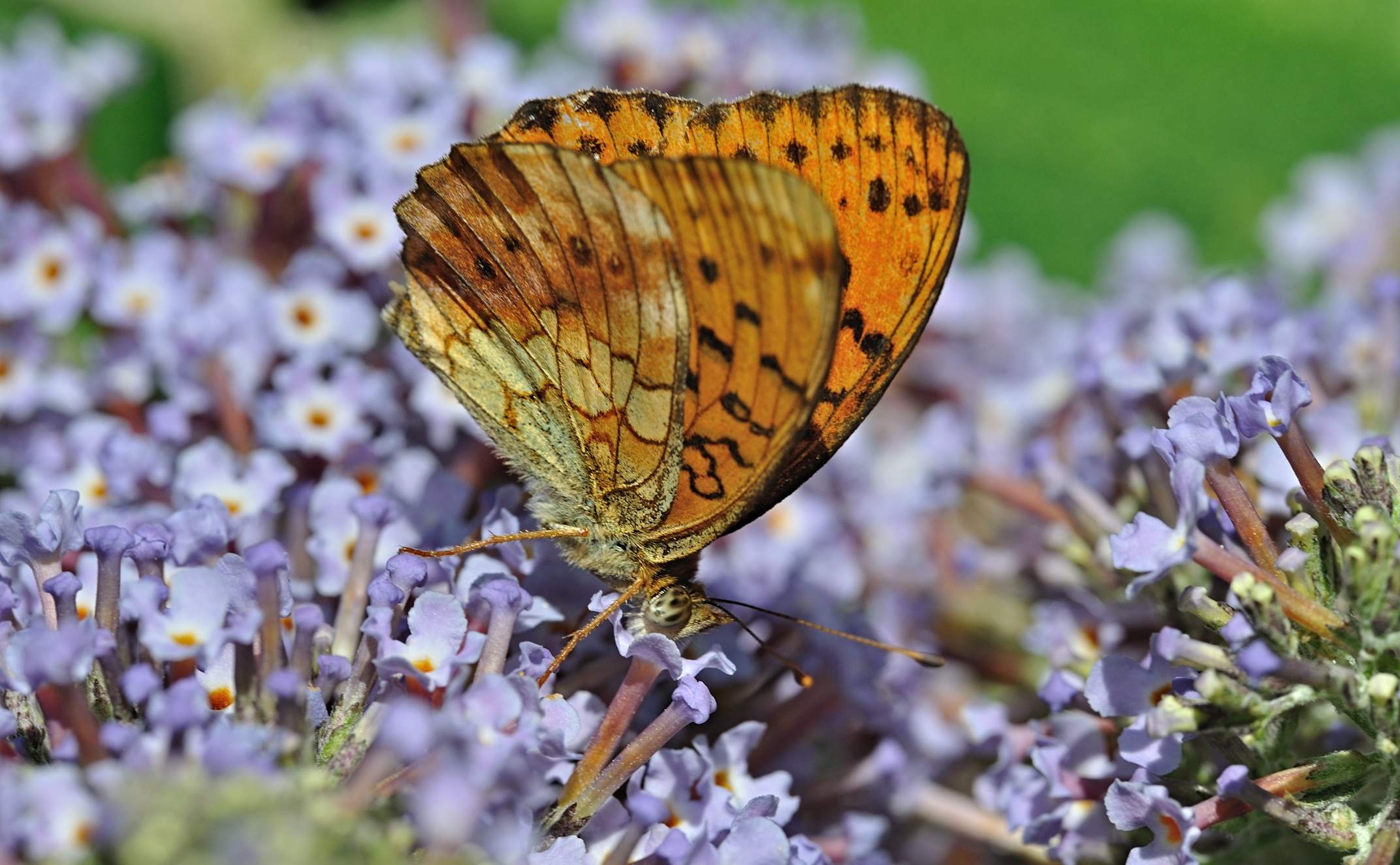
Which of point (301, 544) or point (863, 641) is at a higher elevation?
point (863, 641)

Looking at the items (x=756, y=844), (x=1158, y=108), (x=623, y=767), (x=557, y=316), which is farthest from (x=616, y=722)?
(x=1158, y=108)

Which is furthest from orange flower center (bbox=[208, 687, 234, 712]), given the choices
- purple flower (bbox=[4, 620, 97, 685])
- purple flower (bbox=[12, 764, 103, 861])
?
purple flower (bbox=[12, 764, 103, 861])

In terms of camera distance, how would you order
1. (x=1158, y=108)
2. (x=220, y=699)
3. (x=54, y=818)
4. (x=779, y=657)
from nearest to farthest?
(x=54, y=818), (x=220, y=699), (x=779, y=657), (x=1158, y=108)

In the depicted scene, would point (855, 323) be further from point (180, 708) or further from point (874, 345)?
point (180, 708)

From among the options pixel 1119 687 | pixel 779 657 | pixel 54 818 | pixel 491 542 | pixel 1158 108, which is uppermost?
pixel 1158 108

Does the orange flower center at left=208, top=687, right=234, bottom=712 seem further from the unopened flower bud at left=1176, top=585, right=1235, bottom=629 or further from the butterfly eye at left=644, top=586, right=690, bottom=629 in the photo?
the unopened flower bud at left=1176, top=585, right=1235, bottom=629

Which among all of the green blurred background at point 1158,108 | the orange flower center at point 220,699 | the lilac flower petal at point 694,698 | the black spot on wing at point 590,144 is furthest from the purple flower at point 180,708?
the green blurred background at point 1158,108

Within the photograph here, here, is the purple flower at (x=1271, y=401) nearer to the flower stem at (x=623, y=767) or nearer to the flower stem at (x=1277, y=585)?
the flower stem at (x=1277, y=585)
